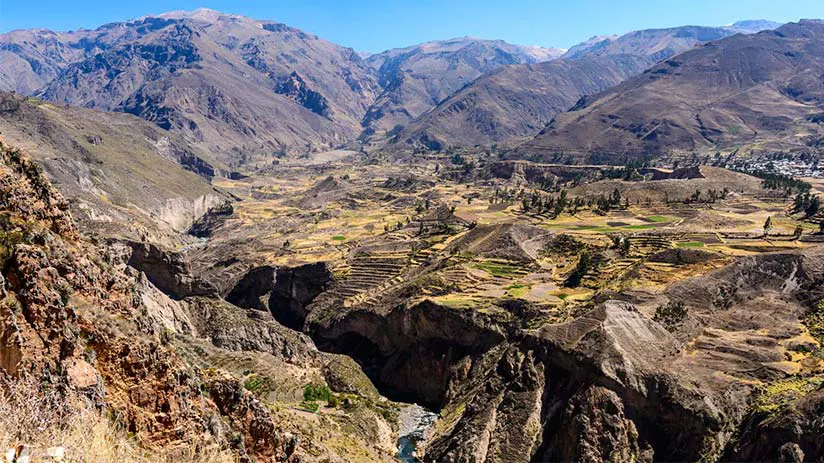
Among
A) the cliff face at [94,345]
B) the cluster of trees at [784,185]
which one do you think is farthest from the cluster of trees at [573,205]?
the cliff face at [94,345]

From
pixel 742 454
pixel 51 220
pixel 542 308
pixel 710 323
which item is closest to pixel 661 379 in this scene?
pixel 742 454

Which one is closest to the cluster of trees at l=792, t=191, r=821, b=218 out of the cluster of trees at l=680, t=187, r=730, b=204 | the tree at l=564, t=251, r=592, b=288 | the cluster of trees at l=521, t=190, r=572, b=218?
the cluster of trees at l=680, t=187, r=730, b=204

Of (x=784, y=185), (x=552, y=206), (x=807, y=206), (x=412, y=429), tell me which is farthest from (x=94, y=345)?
(x=784, y=185)

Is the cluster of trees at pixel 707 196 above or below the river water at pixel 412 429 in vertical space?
above

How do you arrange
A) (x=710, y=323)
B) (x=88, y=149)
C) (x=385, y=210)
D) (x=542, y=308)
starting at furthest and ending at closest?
(x=88, y=149)
(x=385, y=210)
(x=542, y=308)
(x=710, y=323)

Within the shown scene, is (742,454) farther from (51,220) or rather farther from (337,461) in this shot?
(51,220)

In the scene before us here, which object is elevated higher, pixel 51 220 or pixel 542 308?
pixel 51 220

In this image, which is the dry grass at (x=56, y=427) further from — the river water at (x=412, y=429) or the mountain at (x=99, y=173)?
the mountain at (x=99, y=173)
